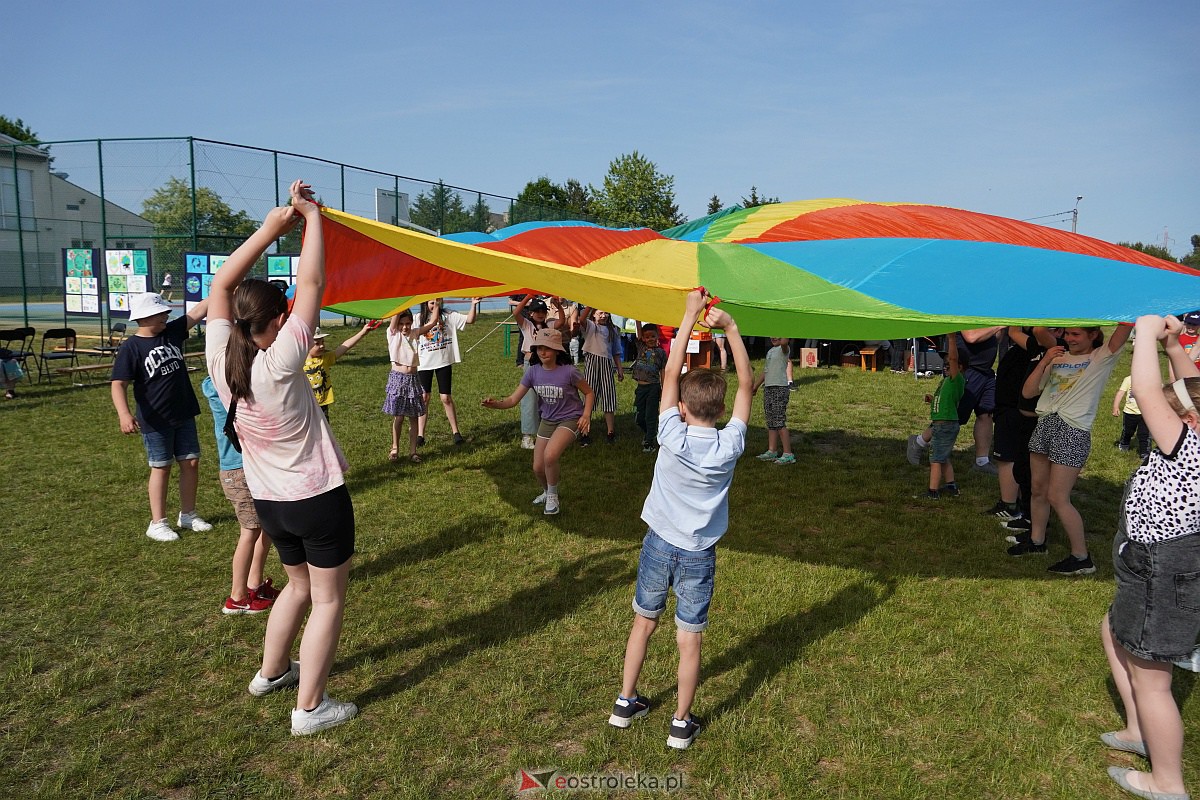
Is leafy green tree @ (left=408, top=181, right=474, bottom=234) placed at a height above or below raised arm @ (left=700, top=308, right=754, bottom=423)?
above

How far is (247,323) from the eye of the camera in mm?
3141

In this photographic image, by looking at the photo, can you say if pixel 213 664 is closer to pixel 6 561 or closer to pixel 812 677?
pixel 6 561

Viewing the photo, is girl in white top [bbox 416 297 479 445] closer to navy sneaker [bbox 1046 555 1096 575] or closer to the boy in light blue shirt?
the boy in light blue shirt

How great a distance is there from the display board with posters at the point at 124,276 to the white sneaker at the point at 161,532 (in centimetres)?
1362

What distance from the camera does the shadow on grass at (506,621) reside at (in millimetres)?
3971

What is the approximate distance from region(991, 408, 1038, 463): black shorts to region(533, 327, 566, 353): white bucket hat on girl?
3481 mm

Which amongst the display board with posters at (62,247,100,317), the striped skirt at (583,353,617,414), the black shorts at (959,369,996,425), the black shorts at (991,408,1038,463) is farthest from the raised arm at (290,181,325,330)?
the display board with posters at (62,247,100,317)

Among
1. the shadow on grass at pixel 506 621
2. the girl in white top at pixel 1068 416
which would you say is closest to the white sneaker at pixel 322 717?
the shadow on grass at pixel 506 621

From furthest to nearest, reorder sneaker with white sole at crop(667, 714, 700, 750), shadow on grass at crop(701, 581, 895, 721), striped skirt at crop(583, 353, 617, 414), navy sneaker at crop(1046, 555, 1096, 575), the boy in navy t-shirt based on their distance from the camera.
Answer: striped skirt at crop(583, 353, 617, 414) < the boy in navy t-shirt < navy sneaker at crop(1046, 555, 1096, 575) < shadow on grass at crop(701, 581, 895, 721) < sneaker with white sole at crop(667, 714, 700, 750)

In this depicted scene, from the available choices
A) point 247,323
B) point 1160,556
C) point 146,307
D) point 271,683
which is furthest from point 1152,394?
point 146,307

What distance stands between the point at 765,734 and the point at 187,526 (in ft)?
14.8

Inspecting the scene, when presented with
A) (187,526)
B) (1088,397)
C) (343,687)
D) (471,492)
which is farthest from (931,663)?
(187,526)

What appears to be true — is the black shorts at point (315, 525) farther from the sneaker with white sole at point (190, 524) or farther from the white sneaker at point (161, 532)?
the sneaker with white sole at point (190, 524)

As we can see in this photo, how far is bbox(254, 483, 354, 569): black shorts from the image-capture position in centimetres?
319
